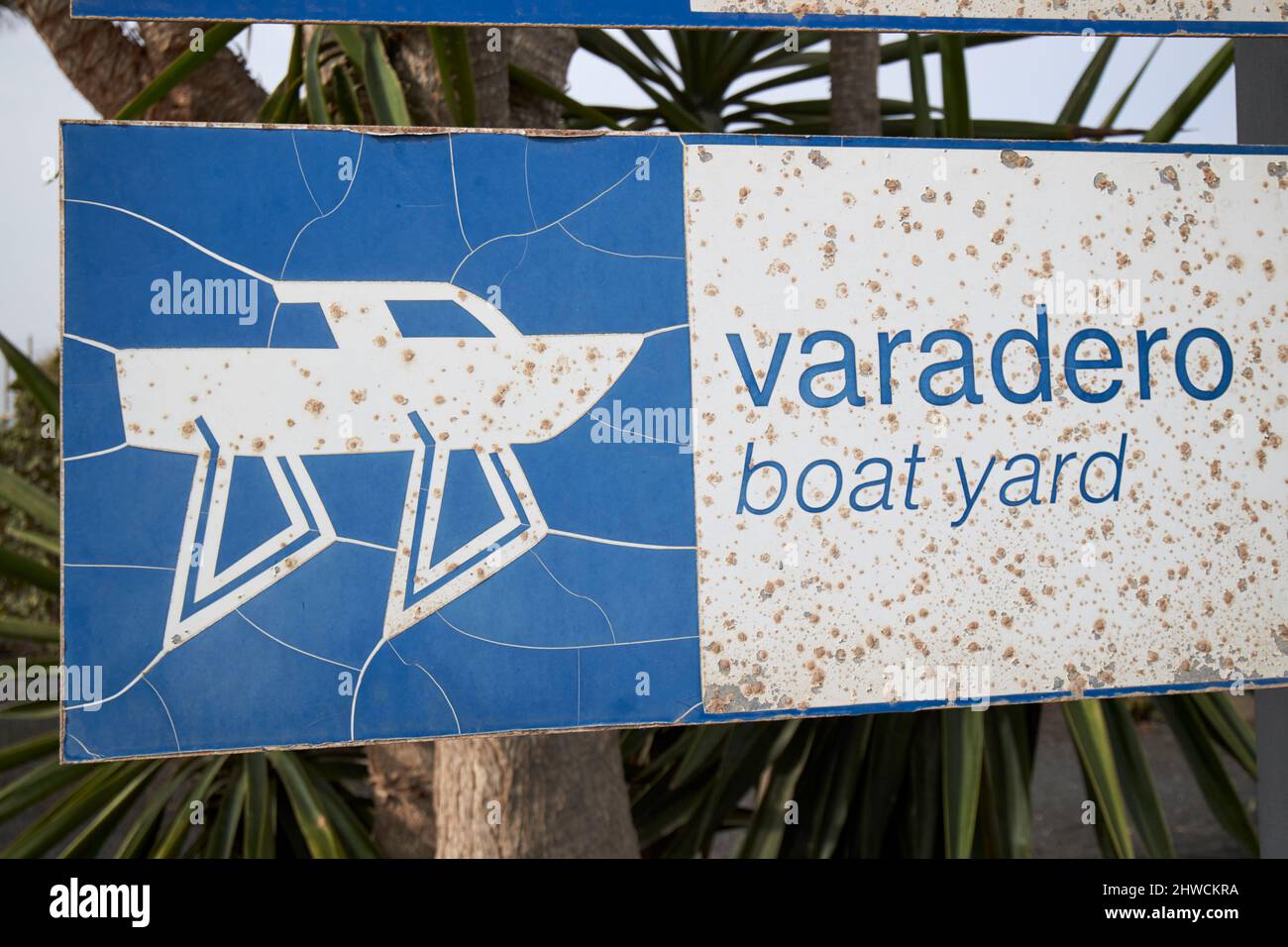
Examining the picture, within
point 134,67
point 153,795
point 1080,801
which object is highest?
point 134,67

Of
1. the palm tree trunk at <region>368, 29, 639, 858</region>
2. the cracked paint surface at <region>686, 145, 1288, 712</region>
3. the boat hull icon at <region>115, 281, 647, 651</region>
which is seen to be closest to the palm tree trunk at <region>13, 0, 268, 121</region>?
the palm tree trunk at <region>368, 29, 639, 858</region>

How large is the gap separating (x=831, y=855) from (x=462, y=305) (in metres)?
1.21

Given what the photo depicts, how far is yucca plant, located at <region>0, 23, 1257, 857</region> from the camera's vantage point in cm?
149

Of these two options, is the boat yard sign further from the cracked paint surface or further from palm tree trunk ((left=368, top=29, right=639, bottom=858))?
palm tree trunk ((left=368, top=29, right=639, bottom=858))

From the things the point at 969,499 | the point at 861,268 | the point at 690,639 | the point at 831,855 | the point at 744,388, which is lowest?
the point at 831,855

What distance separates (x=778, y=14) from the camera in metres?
1.08

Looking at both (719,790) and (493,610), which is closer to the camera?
(493,610)

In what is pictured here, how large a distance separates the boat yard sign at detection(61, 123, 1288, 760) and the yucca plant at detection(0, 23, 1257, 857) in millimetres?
436

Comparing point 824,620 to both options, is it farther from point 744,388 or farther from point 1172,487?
point 1172,487

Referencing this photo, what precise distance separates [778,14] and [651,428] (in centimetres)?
46

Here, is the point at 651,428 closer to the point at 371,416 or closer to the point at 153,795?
the point at 371,416

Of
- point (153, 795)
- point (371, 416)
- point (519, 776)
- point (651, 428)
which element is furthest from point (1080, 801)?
point (371, 416)

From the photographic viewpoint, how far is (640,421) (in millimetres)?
1041
